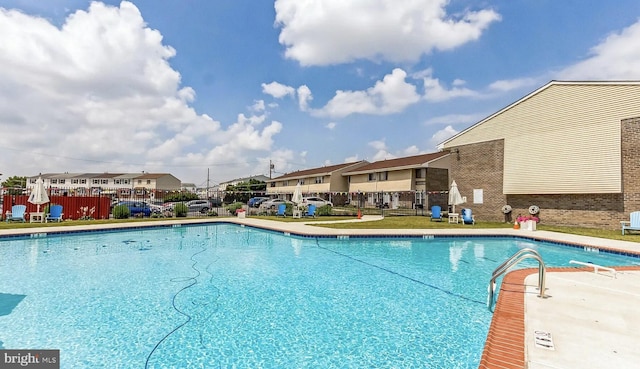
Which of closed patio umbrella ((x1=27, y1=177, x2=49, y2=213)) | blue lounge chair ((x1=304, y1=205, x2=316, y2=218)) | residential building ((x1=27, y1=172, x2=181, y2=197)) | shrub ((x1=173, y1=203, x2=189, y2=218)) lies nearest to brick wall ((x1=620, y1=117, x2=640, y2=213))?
blue lounge chair ((x1=304, y1=205, x2=316, y2=218))

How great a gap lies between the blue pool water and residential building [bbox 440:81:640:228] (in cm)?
652

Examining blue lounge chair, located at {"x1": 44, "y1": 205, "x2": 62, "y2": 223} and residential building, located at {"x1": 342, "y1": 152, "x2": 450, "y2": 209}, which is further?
residential building, located at {"x1": 342, "y1": 152, "x2": 450, "y2": 209}

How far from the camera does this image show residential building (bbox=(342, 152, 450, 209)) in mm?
31344

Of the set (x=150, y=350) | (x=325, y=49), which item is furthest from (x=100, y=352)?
(x=325, y=49)

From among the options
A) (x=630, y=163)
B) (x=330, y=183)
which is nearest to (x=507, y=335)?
(x=630, y=163)

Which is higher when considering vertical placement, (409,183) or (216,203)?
(409,183)

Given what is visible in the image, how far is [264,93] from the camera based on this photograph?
967 inches

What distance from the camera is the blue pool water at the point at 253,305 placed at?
461 centimetres

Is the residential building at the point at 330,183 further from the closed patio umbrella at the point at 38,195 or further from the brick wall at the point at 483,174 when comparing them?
the closed patio umbrella at the point at 38,195

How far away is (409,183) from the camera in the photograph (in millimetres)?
32375

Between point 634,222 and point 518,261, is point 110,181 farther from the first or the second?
point 634,222

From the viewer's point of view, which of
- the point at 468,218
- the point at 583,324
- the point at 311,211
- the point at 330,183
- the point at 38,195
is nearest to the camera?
the point at 583,324

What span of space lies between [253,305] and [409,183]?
28.0m

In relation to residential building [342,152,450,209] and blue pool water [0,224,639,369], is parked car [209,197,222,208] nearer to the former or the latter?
Result: residential building [342,152,450,209]
